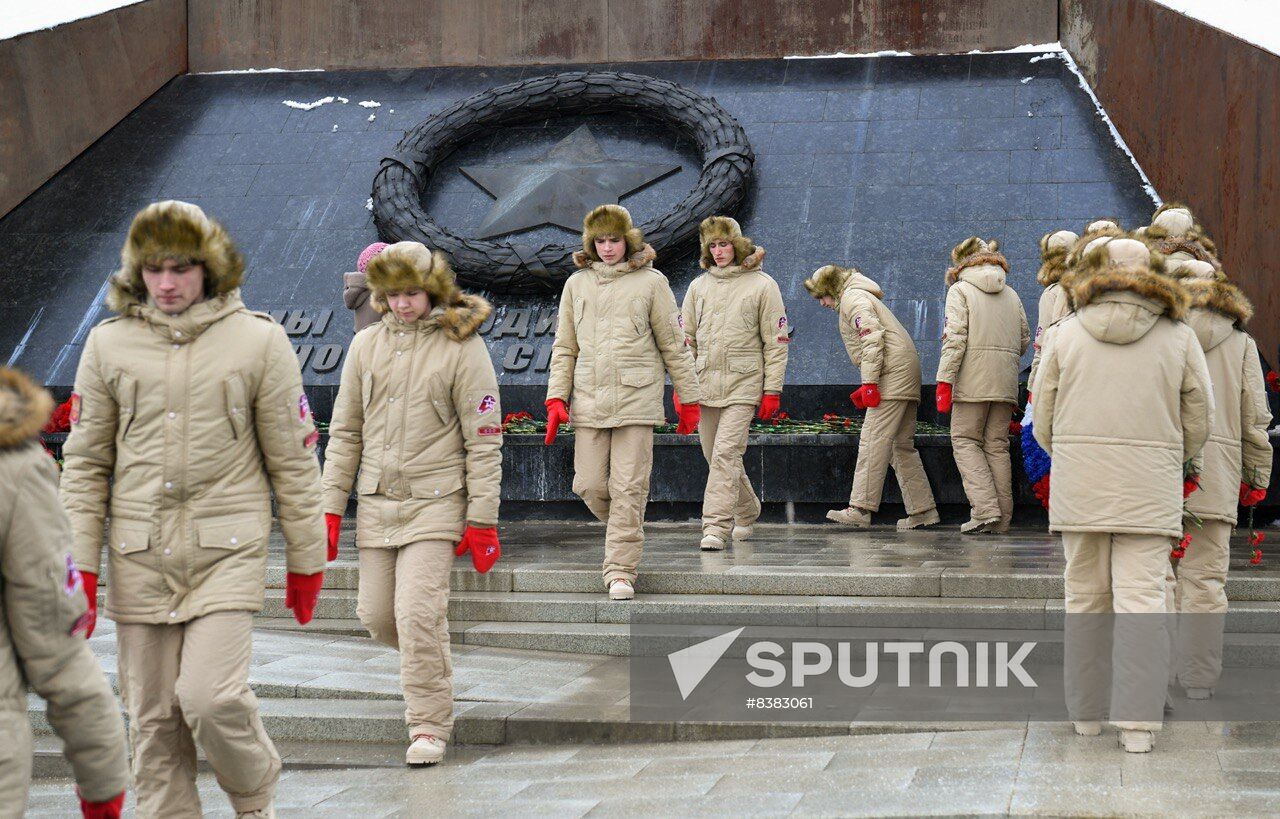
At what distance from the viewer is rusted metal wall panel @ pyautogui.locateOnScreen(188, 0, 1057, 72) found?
49.3 ft

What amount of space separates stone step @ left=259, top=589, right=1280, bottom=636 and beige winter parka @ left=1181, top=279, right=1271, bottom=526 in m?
1.17

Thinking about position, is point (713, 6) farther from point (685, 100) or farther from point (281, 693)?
point (281, 693)

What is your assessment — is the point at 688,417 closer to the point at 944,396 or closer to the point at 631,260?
the point at 631,260

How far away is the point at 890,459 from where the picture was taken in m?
10.4

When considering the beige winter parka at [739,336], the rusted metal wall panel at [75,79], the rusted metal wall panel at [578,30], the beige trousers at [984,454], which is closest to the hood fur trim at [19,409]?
the beige winter parka at [739,336]

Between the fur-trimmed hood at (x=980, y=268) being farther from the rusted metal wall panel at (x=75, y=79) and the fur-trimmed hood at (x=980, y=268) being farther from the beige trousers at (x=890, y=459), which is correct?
the rusted metal wall panel at (x=75, y=79)

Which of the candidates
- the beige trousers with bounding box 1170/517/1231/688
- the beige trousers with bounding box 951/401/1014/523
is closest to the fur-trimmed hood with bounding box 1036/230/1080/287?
the beige trousers with bounding box 1170/517/1231/688

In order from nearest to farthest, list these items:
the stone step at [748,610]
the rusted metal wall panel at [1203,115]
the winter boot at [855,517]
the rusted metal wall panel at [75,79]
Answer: the stone step at [748,610] < the winter boot at [855,517] < the rusted metal wall panel at [1203,115] < the rusted metal wall panel at [75,79]

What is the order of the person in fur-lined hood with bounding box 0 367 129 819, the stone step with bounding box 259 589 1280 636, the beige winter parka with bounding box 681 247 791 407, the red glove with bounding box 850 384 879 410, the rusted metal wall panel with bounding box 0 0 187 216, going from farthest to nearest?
the rusted metal wall panel with bounding box 0 0 187 216 → the red glove with bounding box 850 384 879 410 → the beige winter parka with bounding box 681 247 791 407 → the stone step with bounding box 259 589 1280 636 → the person in fur-lined hood with bounding box 0 367 129 819

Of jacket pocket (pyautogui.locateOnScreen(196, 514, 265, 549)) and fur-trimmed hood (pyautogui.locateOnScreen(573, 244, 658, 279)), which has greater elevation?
fur-trimmed hood (pyautogui.locateOnScreen(573, 244, 658, 279))

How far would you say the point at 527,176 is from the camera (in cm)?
1435

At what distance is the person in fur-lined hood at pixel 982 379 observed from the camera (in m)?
9.77

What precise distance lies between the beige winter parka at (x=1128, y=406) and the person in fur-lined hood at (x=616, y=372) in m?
2.68

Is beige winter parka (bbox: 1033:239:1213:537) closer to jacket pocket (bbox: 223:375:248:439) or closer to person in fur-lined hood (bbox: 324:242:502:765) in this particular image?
person in fur-lined hood (bbox: 324:242:502:765)
